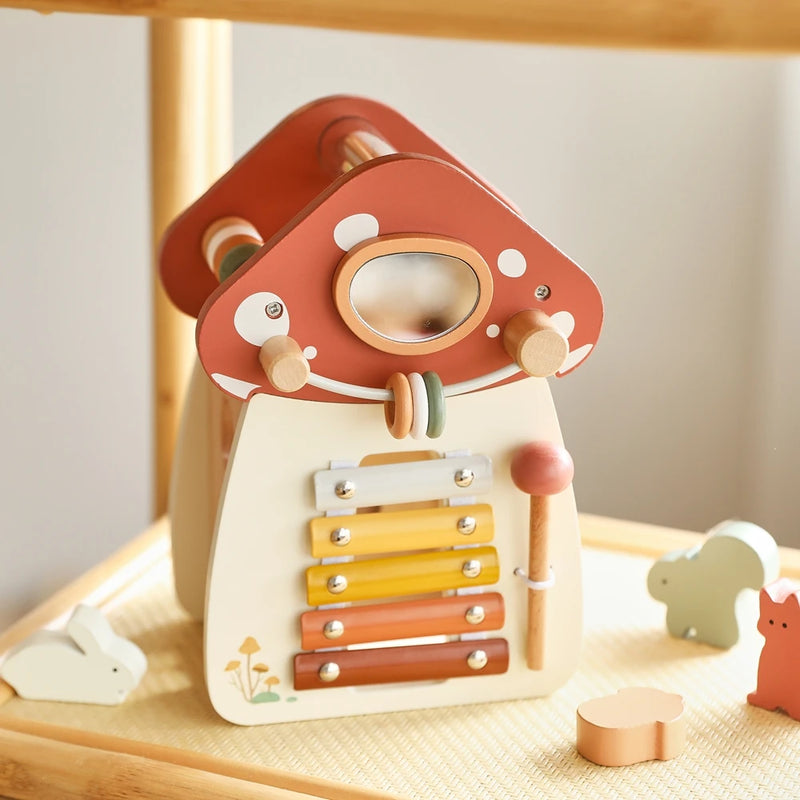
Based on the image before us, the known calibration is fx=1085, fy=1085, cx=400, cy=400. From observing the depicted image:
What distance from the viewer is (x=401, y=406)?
0.70 metres

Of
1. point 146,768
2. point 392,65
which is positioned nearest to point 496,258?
point 146,768

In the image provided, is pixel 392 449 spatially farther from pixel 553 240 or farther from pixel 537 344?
pixel 553 240

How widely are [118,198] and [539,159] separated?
0.48m

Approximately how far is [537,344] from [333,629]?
0.25 metres

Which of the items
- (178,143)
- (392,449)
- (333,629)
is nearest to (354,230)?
(392,449)

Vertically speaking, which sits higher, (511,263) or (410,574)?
(511,263)

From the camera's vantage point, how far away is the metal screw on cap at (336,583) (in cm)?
77

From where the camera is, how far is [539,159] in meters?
1.23

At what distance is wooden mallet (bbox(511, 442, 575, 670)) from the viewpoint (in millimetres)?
748

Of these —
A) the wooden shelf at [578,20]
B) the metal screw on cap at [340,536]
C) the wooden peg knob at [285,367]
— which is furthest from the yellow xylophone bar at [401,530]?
the wooden shelf at [578,20]

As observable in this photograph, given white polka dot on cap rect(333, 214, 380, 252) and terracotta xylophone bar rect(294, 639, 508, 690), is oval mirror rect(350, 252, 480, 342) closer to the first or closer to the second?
white polka dot on cap rect(333, 214, 380, 252)

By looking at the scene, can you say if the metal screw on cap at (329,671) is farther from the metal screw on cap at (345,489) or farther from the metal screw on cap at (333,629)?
the metal screw on cap at (345,489)

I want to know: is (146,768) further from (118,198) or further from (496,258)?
(118,198)

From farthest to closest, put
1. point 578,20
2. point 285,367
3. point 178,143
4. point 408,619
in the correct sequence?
point 178,143 < point 408,619 < point 285,367 < point 578,20
